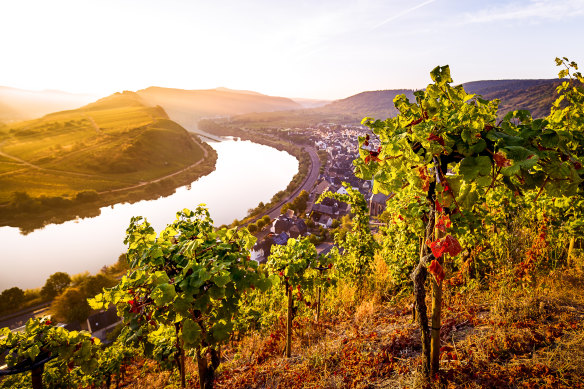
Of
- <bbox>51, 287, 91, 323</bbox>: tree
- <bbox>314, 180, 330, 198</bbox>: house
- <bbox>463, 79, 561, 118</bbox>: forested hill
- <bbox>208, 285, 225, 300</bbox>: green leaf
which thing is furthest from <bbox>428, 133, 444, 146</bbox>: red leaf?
<bbox>463, 79, 561, 118</bbox>: forested hill

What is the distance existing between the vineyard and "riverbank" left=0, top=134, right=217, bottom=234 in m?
65.7

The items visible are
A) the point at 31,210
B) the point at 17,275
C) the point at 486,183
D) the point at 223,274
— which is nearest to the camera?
the point at 486,183

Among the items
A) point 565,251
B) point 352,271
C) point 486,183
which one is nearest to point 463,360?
point 486,183

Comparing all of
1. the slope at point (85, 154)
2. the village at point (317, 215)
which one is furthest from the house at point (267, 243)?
the slope at point (85, 154)

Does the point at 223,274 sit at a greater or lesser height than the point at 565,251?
greater

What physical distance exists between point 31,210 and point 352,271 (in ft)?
248

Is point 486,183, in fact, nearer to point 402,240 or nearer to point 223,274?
point 223,274

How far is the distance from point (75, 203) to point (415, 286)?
7776cm

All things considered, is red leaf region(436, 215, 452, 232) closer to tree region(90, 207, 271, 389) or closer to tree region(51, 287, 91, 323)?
tree region(90, 207, 271, 389)

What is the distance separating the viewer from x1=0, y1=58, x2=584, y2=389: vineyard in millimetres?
2098

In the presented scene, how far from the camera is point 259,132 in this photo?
6732 inches

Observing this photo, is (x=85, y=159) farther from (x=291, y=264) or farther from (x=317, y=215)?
(x=291, y=264)

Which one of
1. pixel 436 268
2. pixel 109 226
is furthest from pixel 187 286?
pixel 109 226

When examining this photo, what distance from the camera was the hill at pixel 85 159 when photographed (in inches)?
2466
